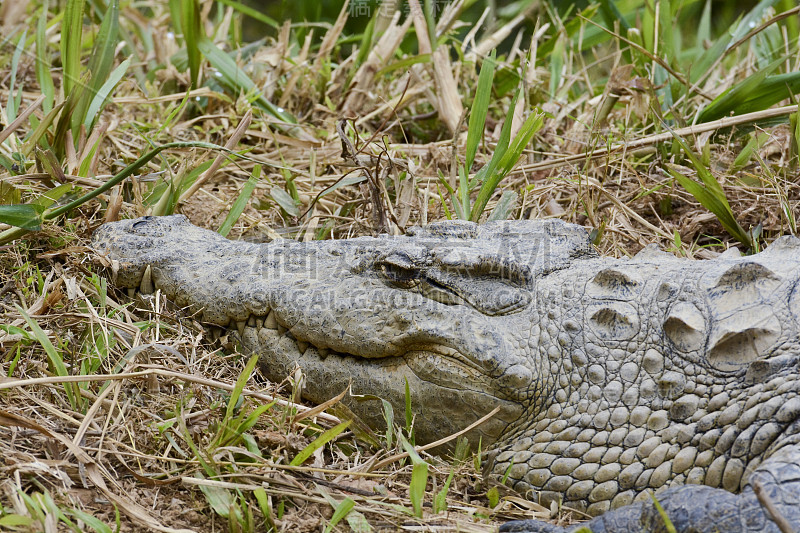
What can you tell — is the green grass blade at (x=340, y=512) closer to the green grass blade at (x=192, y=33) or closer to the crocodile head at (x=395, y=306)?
the crocodile head at (x=395, y=306)

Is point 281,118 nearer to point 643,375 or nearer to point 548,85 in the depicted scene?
point 548,85

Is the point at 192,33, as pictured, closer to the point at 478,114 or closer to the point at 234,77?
the point at 234,77

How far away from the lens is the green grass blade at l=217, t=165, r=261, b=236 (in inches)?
122

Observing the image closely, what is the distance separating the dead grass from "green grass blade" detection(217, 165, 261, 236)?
0.12 metres

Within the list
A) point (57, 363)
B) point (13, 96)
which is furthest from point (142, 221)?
point (13, 96)

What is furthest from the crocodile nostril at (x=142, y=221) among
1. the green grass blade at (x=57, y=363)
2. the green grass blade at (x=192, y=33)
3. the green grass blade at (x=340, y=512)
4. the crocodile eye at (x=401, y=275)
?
the green grass blade at (x=192, y=33)

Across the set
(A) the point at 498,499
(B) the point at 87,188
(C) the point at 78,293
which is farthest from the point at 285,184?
(A) the point at 498,499

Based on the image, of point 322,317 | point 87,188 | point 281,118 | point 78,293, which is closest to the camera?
point 322,317

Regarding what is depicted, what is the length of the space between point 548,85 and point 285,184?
187cm

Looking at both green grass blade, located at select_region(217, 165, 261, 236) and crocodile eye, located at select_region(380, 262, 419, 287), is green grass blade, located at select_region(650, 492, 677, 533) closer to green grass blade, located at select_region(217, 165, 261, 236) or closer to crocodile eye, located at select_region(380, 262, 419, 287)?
crocodile eye, located at select_region(380, 262, 419, 287)

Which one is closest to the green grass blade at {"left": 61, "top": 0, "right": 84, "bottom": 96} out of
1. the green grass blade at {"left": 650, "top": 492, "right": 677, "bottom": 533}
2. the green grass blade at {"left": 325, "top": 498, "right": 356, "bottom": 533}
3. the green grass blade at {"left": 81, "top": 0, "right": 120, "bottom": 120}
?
the green grass blade at {"left": 81, "top": 0, "right": 120, "bottom": 120}

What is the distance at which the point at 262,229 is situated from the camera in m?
3.25

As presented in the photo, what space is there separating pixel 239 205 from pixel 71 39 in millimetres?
985

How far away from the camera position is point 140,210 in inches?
118
